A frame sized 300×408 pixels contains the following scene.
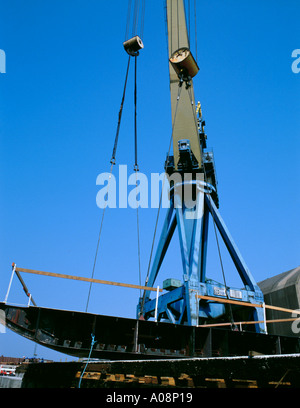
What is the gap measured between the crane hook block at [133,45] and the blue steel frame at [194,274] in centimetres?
835

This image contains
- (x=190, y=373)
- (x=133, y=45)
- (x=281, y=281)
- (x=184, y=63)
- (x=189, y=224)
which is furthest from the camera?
(x=281, y=281)

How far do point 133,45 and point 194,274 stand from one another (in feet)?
34.9

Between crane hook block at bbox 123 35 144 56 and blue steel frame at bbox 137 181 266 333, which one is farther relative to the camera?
blue steel frame at bbox 137 181 266 333

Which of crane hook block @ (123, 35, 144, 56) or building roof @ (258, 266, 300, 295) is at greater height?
crane hook block @ (123, 35, 144, 56)

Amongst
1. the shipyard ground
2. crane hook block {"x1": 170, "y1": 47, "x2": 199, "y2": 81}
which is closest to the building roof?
crane hook block {"x1": 170, "y1": 47, "x2": 199, "y2": 81}

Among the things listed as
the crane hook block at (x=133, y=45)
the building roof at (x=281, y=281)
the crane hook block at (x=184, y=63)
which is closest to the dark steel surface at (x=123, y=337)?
the crane hook block at (x=133, y=45)

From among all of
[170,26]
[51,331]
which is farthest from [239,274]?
[170,26]

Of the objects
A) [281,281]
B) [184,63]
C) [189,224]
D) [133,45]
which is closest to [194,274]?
[189,224]

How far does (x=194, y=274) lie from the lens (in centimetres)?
1485

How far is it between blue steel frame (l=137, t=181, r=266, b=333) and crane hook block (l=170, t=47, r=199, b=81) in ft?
21.3

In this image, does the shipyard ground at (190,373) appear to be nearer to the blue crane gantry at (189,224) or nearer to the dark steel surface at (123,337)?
the dark steel surface at (123,337)

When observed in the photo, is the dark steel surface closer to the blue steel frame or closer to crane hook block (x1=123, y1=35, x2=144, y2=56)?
the blue steel frame

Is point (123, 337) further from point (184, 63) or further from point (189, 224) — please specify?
point (184, 63)

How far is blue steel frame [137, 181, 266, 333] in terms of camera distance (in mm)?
14008
